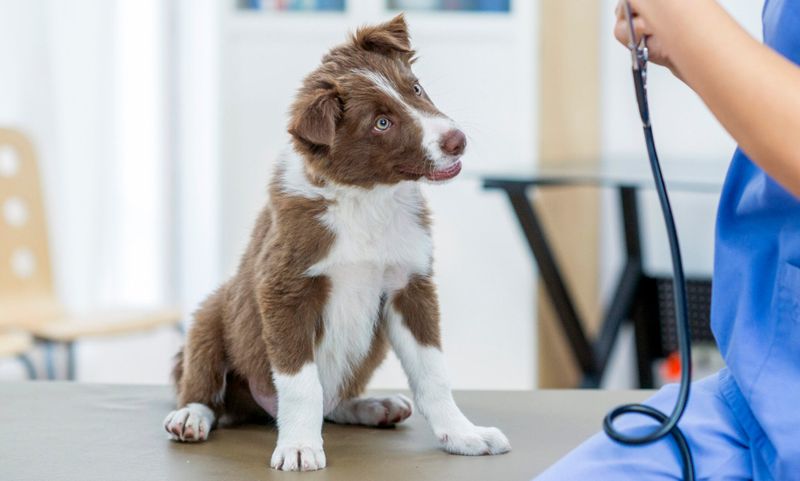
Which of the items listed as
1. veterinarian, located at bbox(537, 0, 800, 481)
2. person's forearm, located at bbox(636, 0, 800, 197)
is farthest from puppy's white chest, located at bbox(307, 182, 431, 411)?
person's forearm, located at bbox(636, 0, 800, 197)

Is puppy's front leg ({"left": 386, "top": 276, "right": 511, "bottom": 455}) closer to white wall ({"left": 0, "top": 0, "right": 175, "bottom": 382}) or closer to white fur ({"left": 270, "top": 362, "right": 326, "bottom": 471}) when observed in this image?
white fur ({"left": 270, "top": 362, "right": 326, "bottom": 471})

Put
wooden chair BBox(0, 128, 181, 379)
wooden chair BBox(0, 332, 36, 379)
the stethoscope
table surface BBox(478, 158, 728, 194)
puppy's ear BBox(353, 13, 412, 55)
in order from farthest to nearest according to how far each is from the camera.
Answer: wooden chair BBox(0, 128, 181, 379) → table surface BBox(478, 158, 728, 194) → wooden chair BBox(0, 332, 36, 379) → puppy's ear BBox(353, 13, 412, 55) → the stethoscope

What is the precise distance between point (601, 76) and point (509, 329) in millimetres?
910

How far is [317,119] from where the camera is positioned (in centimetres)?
125

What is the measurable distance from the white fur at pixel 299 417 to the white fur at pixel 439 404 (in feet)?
0.44

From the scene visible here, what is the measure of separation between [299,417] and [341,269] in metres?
0.18

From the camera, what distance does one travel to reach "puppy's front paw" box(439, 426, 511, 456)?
4.35ft

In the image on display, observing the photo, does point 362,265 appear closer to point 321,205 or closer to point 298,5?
point 321,205

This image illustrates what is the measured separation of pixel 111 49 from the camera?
336 centimetres

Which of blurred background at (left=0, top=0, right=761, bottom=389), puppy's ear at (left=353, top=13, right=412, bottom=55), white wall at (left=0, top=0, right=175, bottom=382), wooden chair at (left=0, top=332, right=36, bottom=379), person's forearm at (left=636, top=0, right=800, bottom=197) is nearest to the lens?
person's forearm at (left=636, top=0, right=800, bottom=197)

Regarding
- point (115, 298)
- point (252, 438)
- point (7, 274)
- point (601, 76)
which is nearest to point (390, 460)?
point (252, 438)

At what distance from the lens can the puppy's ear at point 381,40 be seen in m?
1.34

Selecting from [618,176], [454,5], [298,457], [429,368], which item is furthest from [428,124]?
[454,5]

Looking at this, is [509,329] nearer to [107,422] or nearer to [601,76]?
[601,76]
